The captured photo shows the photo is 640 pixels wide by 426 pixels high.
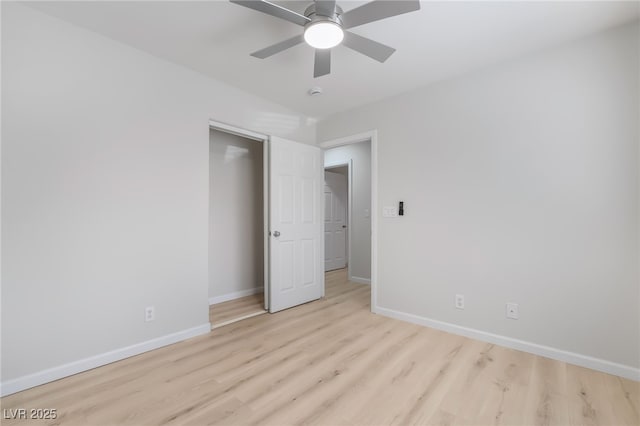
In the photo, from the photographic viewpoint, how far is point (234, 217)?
4062 millimetres

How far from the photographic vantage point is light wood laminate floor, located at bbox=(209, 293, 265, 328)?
3.11 metres

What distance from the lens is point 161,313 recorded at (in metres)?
2.49

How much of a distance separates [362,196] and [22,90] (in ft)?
13.3

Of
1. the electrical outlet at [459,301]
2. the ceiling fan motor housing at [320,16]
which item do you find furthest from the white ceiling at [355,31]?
the electrical outlet at [459,301]

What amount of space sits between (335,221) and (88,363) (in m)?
4.51

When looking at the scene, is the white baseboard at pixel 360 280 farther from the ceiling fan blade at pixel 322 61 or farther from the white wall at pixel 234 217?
the ceiling fan blade at pixel 322 61

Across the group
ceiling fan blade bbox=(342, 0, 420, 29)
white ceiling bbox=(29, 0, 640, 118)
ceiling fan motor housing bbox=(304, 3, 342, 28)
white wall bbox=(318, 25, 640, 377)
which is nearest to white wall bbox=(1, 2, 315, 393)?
white ceiling bbox=(29, 0, 640, 118)

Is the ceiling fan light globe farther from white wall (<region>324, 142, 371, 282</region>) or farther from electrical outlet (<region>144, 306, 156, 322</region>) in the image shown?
white wall (<region>324, 142, 371, 282</region>)

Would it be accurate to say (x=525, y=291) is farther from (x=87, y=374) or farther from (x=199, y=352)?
(x=87, y=374)

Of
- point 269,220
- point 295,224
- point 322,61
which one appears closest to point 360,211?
point 295,224

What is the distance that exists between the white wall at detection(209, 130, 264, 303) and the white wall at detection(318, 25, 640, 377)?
2030mm

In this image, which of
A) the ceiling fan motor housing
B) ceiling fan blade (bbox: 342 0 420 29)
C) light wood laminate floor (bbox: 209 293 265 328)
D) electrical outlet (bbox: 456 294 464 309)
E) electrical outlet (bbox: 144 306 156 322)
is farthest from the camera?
light wood laminate floor (bbox: 209 293 265 328)

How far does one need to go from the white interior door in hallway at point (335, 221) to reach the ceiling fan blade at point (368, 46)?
3909mm

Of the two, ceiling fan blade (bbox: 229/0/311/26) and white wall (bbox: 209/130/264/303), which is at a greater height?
ceiling fan blade (bbox: 229/0/311/26)
